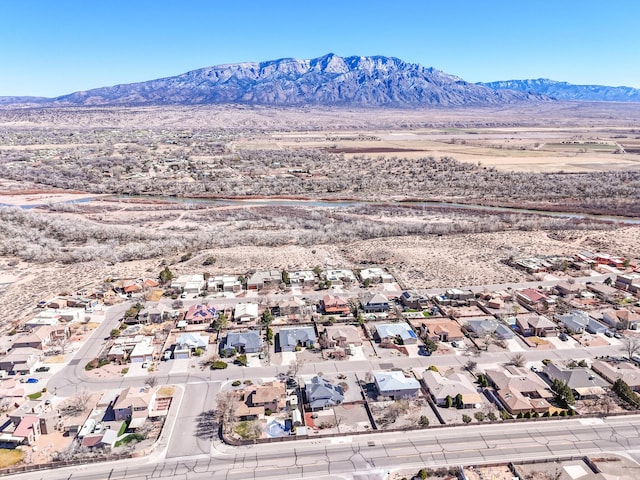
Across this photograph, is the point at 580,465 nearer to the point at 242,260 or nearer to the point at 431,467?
the point at 431,467

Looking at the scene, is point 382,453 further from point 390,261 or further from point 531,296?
point 390,261

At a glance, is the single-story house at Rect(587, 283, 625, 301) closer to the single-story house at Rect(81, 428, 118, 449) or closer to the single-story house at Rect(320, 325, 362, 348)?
the single-story house at Rect(320, 325, 362, 348)

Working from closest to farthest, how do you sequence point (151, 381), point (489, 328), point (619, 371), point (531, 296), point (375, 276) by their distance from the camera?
point (151, 381) < point (619, 371) < point (489, 328) < point (531, 296) < point (375, 276)

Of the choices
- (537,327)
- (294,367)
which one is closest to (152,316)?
(294,367)

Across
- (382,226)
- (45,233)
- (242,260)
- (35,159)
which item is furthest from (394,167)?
(35,159)

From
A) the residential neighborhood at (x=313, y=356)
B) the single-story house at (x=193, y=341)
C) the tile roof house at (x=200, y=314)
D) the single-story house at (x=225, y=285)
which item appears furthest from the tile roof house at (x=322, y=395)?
the single-story house at (x=225, y=285)

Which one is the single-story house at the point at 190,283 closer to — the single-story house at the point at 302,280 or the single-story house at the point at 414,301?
the single-story house at the point at 302,280
